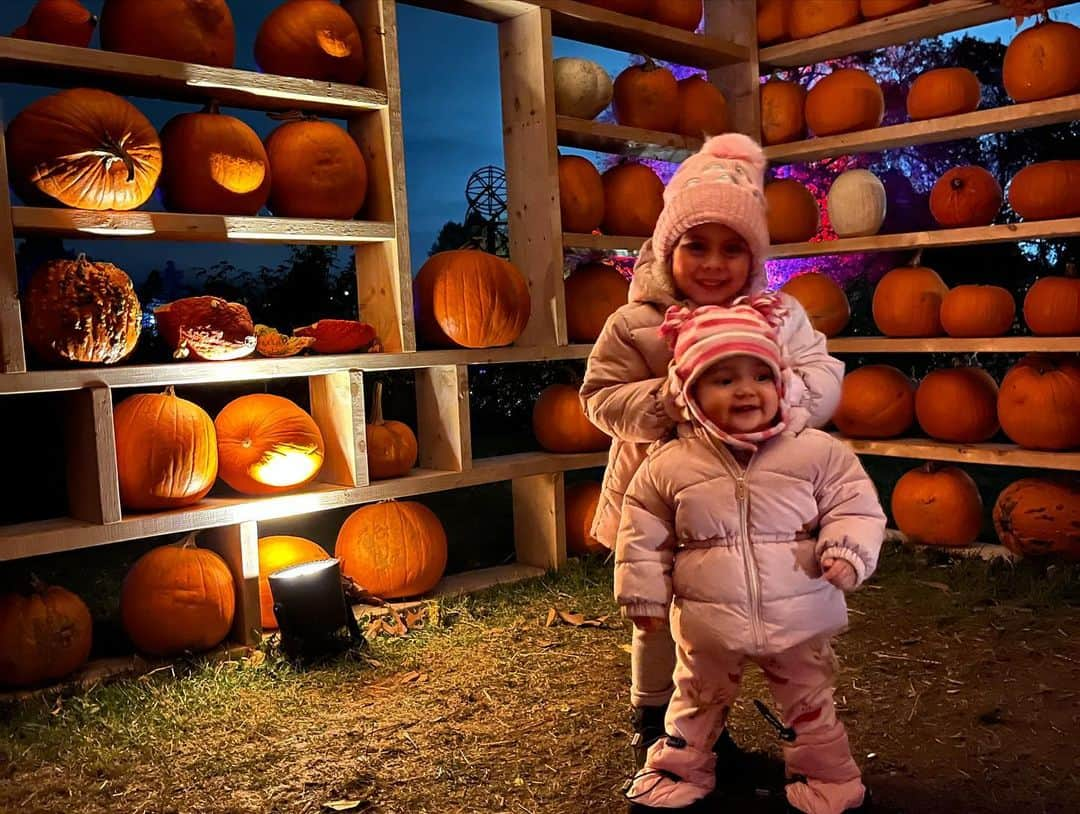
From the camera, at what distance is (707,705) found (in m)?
1.97

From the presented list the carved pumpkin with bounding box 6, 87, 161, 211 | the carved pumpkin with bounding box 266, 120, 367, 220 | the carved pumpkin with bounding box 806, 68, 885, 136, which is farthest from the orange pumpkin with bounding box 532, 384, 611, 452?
the carved pumpkin with bounding box 6, 87, 161, 211

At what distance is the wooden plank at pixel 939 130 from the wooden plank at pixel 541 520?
1.96 metres

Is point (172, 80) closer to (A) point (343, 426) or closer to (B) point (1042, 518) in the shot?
(A) point (343, 426)

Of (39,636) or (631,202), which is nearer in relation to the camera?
(39,636)

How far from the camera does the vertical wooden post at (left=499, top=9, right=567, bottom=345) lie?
12.7 ft

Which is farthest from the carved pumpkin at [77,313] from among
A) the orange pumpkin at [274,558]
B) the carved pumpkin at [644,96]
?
the carved pumpkin at [644,96]

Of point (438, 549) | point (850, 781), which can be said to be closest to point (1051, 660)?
point (850, 781)

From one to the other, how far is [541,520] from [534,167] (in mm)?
1416

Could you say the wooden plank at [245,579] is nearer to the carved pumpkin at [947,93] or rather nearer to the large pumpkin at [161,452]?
the large pumpkin at [161,452]

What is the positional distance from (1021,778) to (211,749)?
191 centimetres

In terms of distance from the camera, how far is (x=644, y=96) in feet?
14.2

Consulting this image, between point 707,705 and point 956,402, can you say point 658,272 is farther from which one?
point 956,402

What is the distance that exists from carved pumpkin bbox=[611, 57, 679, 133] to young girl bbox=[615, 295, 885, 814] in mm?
2595

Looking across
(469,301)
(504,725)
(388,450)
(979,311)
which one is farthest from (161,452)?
(979,311)
